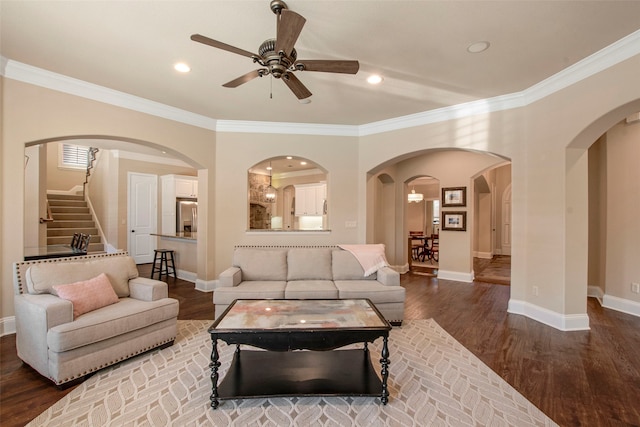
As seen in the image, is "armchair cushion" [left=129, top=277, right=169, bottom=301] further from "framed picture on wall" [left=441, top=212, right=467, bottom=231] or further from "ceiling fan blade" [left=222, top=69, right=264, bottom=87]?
"framed picture on wall" [left=441, top=212, right=467, bottom=231]

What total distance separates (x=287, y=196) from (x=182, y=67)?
25.6 feet

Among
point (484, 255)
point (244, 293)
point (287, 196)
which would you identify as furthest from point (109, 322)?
point (484, 255)

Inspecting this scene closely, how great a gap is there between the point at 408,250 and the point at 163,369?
6164mm

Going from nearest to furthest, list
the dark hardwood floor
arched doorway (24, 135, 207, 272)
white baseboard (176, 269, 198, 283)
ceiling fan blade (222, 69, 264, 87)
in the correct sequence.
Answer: the dark hardwood floor < ceiling fan blade (222, 69, 264, 87) < white baseboard (176, 269, 198, 283) < arched doorway (24, 135, 207, 272)

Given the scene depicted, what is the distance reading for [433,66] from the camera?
10.5ft

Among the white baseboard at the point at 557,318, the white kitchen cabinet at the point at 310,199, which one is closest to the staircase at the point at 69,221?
the white kitchen cabinet at the point at 310,199

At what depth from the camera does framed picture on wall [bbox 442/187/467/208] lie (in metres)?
6.17

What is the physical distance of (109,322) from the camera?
8.05 ft

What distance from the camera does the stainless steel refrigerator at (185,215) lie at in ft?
26.2

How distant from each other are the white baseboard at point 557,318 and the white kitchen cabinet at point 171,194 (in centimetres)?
802

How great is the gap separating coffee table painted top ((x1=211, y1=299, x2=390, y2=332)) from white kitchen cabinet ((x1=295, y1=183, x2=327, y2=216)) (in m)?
6.43

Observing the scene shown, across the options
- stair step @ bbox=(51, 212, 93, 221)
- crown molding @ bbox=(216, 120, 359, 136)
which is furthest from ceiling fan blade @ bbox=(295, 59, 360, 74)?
stair step @ bbox=(51, 212, 93, 221)

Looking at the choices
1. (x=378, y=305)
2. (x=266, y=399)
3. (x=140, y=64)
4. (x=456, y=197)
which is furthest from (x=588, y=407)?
(x=140, y=64)

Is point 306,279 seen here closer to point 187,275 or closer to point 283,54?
point 283,54
